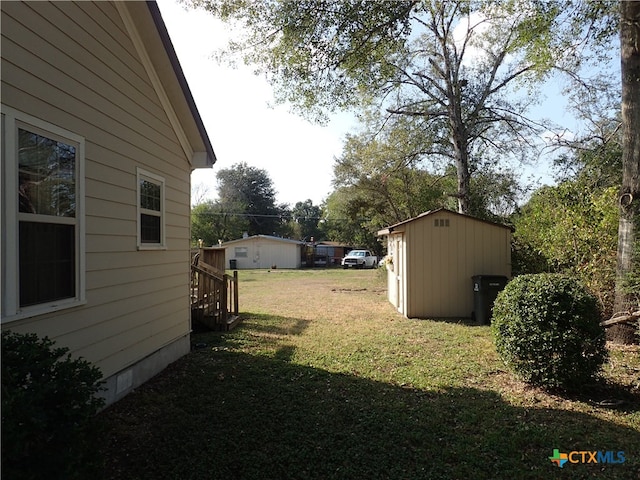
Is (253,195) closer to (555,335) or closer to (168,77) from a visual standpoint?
(168,77)

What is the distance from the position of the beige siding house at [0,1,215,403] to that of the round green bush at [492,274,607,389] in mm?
4624

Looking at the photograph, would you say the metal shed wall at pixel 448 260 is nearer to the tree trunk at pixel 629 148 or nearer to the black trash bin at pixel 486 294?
the black trash bin at pixel 486 294

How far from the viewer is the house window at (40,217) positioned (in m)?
2.71

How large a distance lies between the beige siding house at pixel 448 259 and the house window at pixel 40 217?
23.6ft

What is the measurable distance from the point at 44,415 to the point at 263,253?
33.5 metres

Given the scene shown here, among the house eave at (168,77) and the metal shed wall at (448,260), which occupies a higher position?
the house eave at (168,77)

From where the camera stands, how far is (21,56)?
286 cm

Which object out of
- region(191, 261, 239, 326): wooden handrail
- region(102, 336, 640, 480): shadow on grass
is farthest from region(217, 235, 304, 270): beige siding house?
region(102, 336, 640, 480): shadow on grass

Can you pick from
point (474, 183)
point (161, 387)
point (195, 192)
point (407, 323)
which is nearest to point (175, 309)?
point (161, 387)

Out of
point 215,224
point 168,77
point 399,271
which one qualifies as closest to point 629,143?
point 399,271

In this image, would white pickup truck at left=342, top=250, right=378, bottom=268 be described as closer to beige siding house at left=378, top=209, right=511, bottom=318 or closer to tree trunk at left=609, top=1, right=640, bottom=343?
beige siding house at left=378, top=209, right=511, bottom=318

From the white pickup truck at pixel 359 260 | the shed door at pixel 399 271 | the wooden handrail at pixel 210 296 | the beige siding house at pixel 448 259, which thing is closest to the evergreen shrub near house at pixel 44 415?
the wooden handrail at pixel 210 296

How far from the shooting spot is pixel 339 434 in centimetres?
343

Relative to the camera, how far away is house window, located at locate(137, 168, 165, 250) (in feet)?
15.7
